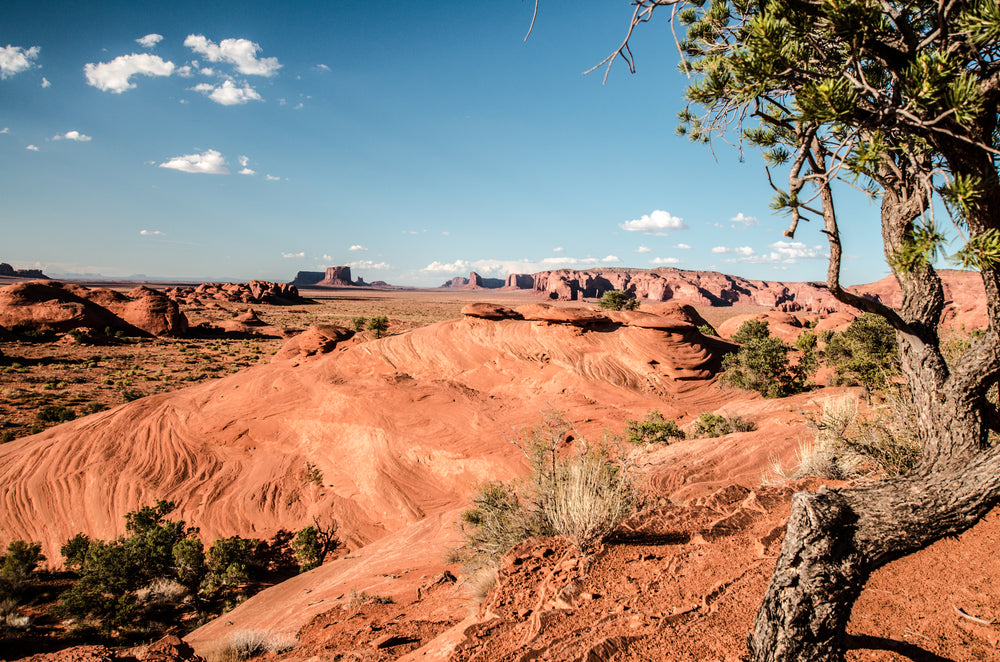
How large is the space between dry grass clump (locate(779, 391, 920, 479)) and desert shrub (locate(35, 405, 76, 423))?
2846cm

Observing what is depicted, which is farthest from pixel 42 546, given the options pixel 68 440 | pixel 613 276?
pixel 613 276

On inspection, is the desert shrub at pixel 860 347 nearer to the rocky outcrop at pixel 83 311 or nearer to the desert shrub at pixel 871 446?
the desert shrub at pixel 871 446

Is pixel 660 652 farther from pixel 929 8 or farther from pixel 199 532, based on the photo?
pixel 199 532

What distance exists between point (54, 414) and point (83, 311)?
23777 millimetres

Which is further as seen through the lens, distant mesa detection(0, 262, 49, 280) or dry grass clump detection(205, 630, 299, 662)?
distant mesa detection(0, 262, 49, 280)

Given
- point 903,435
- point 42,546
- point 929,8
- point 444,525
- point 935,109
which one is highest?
point 929,8

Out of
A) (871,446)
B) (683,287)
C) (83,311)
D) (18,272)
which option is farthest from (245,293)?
(18,272)

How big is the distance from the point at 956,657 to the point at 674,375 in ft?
52.4

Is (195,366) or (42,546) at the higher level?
(195,366)

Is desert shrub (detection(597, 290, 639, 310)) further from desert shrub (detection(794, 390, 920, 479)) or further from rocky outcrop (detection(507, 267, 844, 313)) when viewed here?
rocky outcrop (detection(507, 267, 844, 313))

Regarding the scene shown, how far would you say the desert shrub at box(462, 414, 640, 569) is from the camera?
4.68 m

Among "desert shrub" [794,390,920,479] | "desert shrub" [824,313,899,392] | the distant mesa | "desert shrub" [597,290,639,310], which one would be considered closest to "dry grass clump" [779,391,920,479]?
"desert shrub" [794,390,920,479]

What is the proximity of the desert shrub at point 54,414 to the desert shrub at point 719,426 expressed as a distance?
88.0 ft

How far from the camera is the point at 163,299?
44.8 m
